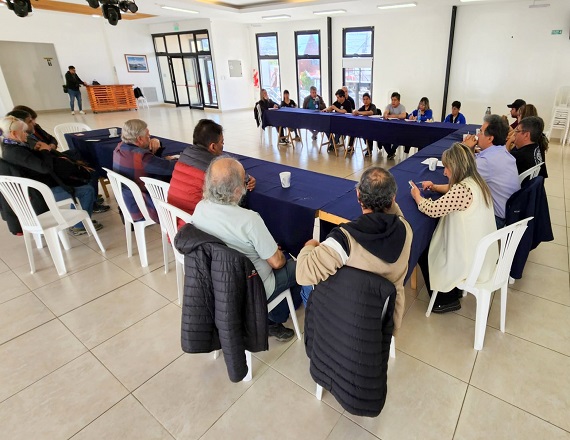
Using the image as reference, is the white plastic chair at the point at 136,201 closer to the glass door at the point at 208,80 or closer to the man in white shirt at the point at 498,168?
the man in white shirt at the point at 498,168

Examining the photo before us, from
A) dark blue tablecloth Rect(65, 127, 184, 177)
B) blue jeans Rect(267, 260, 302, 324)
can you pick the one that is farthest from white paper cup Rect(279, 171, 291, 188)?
dark blue tablecloth Rect(65, 127, 184, 177)

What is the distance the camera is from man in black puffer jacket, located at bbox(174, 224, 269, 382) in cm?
132

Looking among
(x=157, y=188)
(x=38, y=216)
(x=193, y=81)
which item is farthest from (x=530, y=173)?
(x=193, y=81)

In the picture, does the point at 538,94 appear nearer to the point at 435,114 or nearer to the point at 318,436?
the point at 435,114

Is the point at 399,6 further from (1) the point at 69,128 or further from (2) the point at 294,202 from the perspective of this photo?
(2) the point at 294,202

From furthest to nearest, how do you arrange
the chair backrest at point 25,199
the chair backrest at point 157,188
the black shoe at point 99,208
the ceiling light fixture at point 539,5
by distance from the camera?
the ceiling light fixture at point 539,5 → the black shoe at point 99,208 → the chair backrest at point 25,199 → the chair backrest at point 157,188

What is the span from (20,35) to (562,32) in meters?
14.0

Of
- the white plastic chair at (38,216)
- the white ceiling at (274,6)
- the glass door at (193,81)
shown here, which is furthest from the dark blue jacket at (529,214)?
the glass door at (193,81)

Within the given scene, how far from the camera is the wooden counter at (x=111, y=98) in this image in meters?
11.2

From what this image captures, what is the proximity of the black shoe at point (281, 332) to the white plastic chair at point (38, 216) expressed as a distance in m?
1.83

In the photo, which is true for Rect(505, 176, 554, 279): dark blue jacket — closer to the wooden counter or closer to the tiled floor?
the tiled floor

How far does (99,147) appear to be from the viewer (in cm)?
356

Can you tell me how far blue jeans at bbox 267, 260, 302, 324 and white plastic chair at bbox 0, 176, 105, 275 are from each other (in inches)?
72.9

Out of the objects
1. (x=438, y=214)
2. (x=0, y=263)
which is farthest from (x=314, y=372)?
(x=0, y=263)
